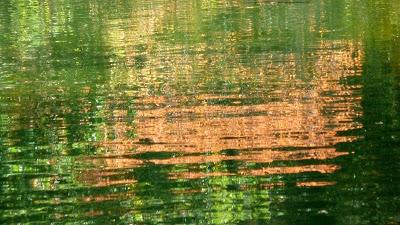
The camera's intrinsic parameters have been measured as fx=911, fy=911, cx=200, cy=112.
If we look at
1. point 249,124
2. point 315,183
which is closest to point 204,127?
point 249,124

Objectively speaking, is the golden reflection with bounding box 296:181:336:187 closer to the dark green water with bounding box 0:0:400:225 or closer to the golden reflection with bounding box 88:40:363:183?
the dark green water with bounding box 0:0:400:225

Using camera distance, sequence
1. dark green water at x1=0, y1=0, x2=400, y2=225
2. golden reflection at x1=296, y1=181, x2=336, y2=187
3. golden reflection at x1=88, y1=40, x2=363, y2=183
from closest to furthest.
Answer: dark green water at x1=0, y1=0, x2=400, y2=225 < golden reflection at x1=296, y1=181, x2=336, y2=187 < golden reflection at x1=88, y1=40, x2=363, y2=183

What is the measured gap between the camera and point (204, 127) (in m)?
20.6

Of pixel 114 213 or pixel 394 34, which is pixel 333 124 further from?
pixel 394 34

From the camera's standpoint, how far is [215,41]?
37531 millimetres

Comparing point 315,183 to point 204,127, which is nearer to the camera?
point 315,183

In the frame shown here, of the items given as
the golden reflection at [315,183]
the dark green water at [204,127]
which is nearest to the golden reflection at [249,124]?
the dark green water at [204,127]

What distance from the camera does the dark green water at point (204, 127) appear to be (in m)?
15.2

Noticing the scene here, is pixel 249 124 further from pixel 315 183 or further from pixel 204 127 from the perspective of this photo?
pixel 315 183

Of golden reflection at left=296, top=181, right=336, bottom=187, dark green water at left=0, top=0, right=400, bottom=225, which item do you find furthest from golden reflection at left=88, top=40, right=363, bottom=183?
golden reflection at left=296, top=181, right=336, bottom=187

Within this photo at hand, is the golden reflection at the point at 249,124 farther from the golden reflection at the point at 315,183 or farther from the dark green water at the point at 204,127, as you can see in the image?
the golden reflection at the point at 315,183

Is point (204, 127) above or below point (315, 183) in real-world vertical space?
below

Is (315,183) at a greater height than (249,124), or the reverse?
(315,183)

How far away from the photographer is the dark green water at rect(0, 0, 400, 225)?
1516 cm
